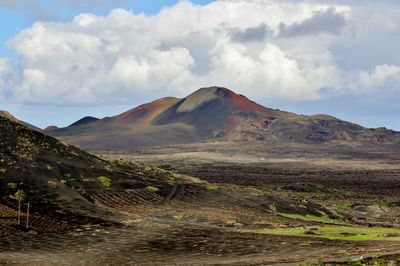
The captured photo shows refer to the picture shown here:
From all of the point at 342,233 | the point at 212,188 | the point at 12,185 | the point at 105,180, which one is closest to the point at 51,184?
the point at 12,185

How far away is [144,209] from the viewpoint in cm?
5272

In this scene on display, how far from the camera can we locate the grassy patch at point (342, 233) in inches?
1517

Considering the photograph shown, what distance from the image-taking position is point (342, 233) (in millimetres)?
41281

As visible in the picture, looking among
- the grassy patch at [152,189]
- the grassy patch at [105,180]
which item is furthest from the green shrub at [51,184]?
the grassy patch at [152,189]

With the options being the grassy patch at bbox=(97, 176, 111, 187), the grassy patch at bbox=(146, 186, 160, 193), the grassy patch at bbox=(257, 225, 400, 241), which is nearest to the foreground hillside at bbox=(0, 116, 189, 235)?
the grassy patch at bbox=(97, 176, 111, 187)

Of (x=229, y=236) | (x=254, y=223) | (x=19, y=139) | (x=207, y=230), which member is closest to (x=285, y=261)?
(x=229, y=236)

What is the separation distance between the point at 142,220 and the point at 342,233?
14.5 m

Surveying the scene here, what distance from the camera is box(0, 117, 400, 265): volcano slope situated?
34.7 meters

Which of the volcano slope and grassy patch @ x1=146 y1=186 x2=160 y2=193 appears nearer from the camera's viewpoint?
the volcano slope

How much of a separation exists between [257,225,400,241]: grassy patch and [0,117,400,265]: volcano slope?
0.06 metres

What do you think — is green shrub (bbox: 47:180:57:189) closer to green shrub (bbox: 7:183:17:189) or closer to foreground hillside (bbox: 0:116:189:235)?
foreground hillside (bbox: 0:116:189:235)

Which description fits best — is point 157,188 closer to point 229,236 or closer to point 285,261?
point 229,236

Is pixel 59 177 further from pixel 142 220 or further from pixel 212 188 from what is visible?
pixel 212 188

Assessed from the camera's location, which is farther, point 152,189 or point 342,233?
point 152,189
